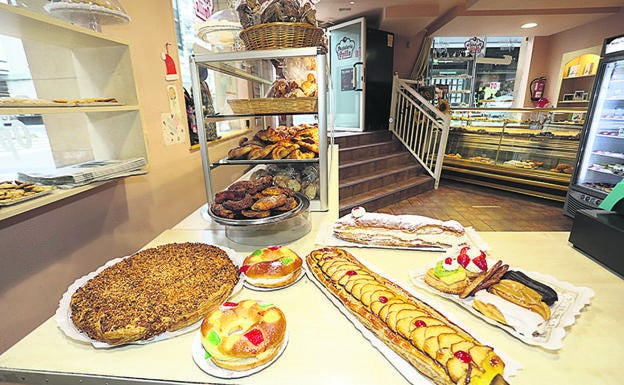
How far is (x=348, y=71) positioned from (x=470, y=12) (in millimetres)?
2385

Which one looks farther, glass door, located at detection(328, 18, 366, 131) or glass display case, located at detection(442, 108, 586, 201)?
glass door, located at detection(328, 18, 366, 131)

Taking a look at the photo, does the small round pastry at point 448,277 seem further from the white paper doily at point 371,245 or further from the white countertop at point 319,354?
the white paper doily at point 371,245

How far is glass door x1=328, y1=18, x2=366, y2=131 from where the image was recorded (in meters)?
5.89

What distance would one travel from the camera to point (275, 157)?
162 centimetres

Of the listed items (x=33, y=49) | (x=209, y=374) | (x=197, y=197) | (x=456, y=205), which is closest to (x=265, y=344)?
(x=209, y=374)

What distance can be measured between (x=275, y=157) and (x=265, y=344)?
3.57ft

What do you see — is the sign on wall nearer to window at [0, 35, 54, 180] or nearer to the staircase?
window at [0, 35, 54, 180]

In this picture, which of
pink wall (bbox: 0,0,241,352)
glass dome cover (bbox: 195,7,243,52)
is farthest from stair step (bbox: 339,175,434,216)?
glass dome cover (bbox: 195,7,243,52)

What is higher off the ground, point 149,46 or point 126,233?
point 149,46

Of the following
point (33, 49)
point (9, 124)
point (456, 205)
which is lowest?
point (456, 205)

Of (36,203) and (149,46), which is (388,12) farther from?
(36,203)

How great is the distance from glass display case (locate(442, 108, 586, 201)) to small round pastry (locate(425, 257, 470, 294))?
453 cm

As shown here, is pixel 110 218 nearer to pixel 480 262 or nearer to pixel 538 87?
pixel 480 262

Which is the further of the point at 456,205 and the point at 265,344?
the point at 456,205
